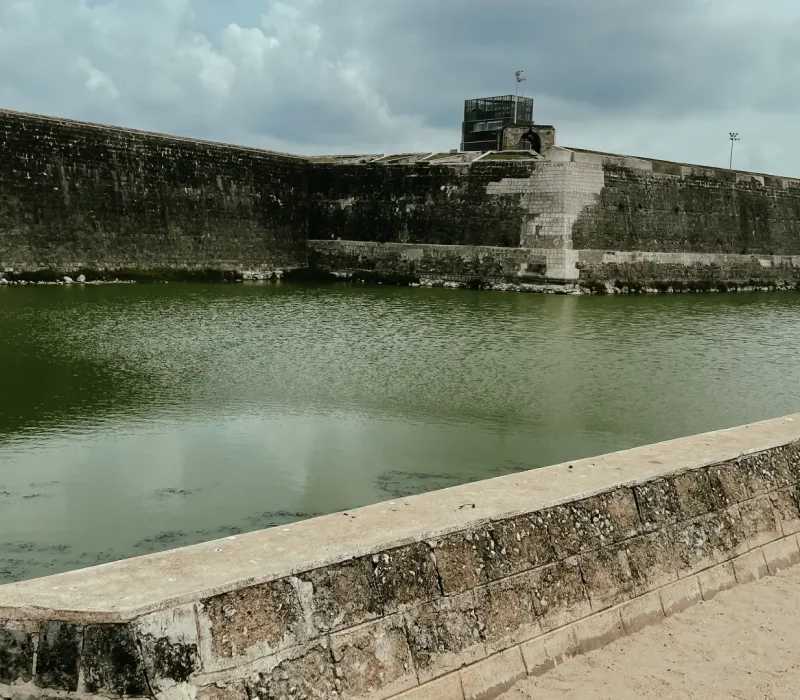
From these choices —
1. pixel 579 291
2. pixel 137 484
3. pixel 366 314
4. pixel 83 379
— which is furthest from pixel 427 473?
pixel 579 291

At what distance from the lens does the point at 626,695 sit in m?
2.59

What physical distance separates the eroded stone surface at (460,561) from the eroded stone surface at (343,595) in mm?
254

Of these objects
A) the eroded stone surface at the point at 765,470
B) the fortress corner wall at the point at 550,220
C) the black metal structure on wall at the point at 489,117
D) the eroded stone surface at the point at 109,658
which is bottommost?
the eroded stone surface at the point at 109,658

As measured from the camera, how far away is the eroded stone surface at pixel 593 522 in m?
2.87

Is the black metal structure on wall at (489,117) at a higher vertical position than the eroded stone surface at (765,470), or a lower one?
higher

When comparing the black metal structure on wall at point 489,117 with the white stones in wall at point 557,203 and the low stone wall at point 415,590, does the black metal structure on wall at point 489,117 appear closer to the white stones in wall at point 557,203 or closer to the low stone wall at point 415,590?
the white stones in wall at point 557,203

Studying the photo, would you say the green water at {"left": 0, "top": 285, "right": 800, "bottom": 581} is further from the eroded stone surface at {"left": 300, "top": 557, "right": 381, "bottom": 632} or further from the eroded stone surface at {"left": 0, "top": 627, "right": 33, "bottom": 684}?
the eroded stone surface at {"left": 300, "top": 557, "right": 381, "bottom": 632}

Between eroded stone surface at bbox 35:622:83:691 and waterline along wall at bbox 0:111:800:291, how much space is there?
1628 cm

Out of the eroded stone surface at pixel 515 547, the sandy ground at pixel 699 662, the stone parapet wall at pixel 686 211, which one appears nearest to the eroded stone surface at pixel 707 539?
the sandy ground at pixel 699 662

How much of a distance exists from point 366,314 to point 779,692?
12148mm

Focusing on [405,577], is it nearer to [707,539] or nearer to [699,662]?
[699,662]

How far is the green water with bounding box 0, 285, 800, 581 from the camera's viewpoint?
197 inches

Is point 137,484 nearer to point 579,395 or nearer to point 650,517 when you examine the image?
point 650,517

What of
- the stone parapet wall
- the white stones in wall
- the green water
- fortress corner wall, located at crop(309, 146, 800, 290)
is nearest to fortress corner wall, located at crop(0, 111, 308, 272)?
fortress corner wall, located at crop(309, 146, 800, 290)
